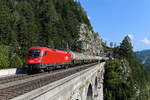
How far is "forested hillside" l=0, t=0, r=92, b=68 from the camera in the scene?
53719 millimetres

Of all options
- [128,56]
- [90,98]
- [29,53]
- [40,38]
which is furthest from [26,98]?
[128,56]

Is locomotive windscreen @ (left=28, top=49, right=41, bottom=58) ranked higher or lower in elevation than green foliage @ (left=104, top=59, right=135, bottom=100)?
higher

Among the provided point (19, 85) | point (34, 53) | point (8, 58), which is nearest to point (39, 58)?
point (34, 53)

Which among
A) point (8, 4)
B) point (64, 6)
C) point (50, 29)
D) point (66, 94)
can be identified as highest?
point (64, 6)

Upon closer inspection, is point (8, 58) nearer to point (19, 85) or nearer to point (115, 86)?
point (19, 85)

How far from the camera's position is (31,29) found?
6912 centimetres

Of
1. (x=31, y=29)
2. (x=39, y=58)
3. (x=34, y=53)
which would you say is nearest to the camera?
(x=39, y=58)

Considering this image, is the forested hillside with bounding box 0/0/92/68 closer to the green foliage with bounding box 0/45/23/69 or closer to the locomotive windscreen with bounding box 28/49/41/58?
the green foliage with bounding box 0/45/23/69

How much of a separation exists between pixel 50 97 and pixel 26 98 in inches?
69.0

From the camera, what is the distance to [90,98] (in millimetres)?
25859

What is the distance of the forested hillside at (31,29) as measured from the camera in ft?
176

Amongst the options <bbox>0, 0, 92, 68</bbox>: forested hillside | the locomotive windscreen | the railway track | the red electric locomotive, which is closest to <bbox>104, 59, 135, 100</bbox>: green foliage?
<bbox>0, 0, 92, 68</bbox>: forested hillside

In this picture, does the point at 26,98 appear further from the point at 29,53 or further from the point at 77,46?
the point at 77,46

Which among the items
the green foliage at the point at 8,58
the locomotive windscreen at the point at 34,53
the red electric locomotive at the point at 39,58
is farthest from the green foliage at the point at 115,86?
the locomotive windscreen at the point at 34,53
